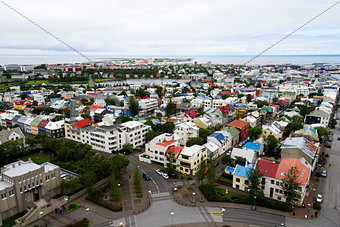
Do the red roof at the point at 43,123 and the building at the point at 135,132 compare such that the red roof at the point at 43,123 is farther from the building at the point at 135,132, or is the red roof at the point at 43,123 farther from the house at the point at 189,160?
the house at the point at 189,160

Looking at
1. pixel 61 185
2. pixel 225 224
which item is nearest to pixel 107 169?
pixel 61 185

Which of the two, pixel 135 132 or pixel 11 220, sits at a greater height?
pixel 135 132

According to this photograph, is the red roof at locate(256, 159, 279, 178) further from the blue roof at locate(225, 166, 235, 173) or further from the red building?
the red building

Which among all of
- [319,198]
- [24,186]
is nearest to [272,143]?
[319,198]

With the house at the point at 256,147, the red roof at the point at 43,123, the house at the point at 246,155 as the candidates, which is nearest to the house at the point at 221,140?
the house at the point at 256,147

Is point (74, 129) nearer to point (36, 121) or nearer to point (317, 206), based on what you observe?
point (36, 121)
